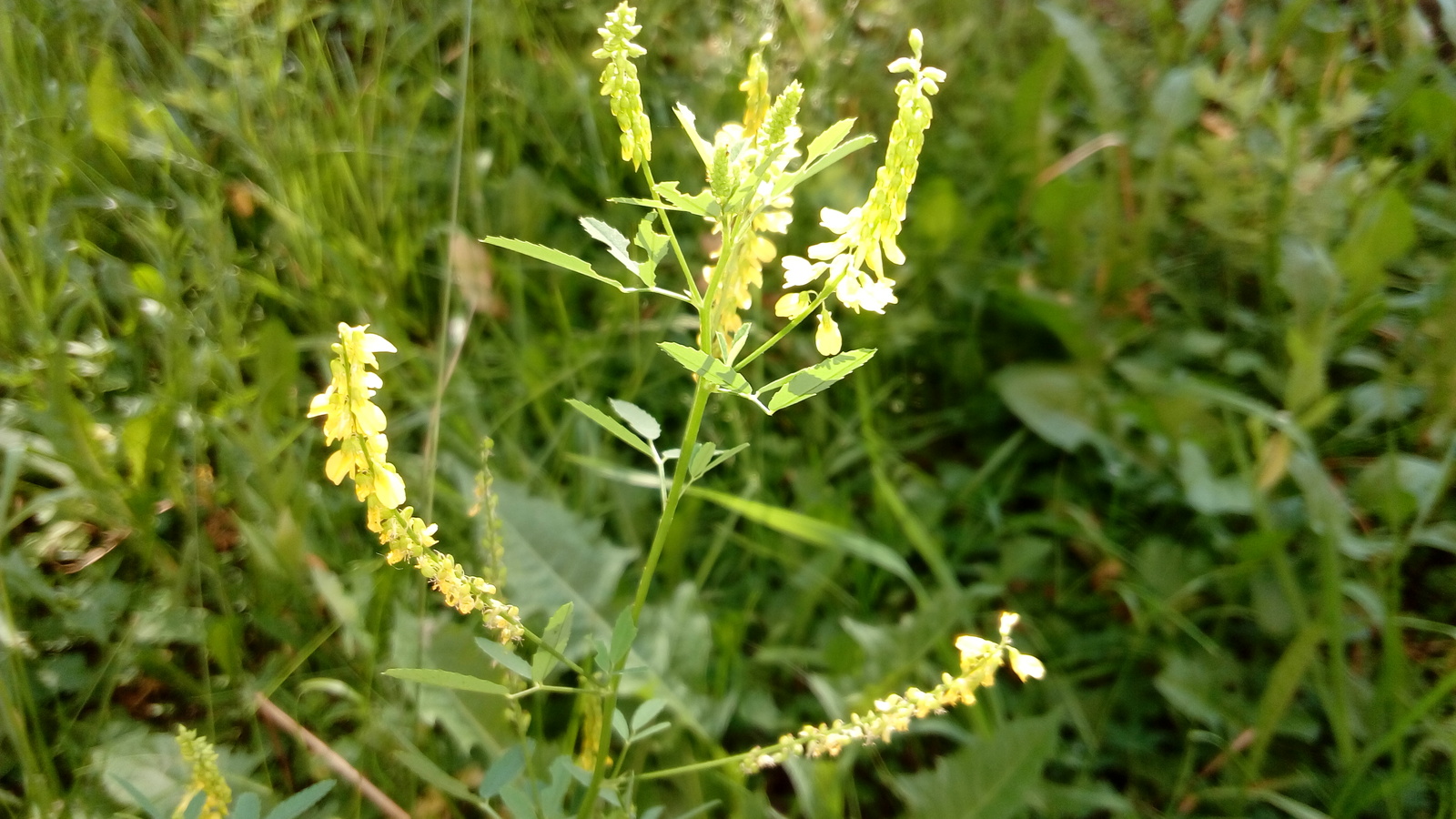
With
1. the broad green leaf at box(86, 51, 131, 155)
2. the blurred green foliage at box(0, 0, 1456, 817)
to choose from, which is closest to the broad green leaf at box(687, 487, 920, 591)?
the blurred green foliage at box(0, 0, 1456, 817)

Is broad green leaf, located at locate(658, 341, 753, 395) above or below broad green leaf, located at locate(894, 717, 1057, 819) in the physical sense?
above

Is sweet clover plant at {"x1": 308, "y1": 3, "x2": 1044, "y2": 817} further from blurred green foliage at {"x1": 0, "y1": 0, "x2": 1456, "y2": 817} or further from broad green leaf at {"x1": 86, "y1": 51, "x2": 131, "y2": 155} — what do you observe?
broad green leaf at {"x1": 86, "y1": 51, "x2": 131, "y2": 155}

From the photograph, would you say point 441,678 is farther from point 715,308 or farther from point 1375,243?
point 1375,243

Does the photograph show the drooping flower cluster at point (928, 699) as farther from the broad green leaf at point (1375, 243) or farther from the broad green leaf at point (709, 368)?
the broad green leaf at point (1375, 243)

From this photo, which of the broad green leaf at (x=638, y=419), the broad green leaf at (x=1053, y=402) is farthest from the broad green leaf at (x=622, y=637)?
the broad green leaf at (x=1053, y=402)

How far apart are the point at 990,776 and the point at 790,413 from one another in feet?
2.52

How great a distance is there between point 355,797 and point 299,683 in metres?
0.23

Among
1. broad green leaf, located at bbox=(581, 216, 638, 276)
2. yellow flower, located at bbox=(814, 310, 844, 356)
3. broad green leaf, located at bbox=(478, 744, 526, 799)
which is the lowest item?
broad green leaf, located at bbox=(478, 744, 526, 799)

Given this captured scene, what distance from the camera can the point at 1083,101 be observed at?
7.41 feet

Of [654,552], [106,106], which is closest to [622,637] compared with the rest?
[654,552]

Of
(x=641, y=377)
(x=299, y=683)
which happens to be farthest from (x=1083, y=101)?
(x=299, y=683)

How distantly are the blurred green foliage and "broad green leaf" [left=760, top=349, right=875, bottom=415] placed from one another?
18.3 inches

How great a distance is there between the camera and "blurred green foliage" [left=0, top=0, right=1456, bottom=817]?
1374 mm

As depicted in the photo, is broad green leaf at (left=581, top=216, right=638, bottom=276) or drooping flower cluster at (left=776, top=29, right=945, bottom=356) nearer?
drooping flower cluster at (left=776, top=29, right=945, bottom=356)
